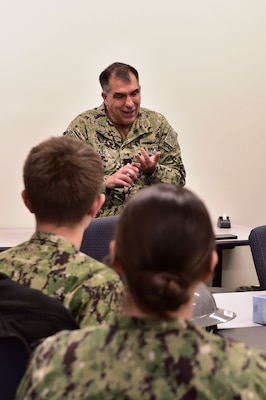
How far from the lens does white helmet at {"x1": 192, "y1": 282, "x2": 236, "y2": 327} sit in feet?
5.71

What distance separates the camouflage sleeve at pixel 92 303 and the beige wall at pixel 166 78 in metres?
2.86

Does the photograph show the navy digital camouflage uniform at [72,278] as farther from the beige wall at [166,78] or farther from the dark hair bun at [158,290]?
the beige wall at [166,78]

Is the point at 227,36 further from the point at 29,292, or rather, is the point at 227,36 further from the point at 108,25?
the point at 29,292

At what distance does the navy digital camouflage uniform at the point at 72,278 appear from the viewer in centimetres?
128

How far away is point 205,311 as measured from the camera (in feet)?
5.83

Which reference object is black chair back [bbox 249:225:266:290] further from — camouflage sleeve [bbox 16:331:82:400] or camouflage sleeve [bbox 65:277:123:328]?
camouflage sleeve [bbox 16:331:82:400]

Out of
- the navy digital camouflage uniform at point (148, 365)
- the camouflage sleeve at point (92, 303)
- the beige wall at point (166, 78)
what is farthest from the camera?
the beige wall at point (166, 78)

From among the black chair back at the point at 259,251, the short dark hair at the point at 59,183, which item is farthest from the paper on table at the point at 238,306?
the short dark hair at the point at 59,183

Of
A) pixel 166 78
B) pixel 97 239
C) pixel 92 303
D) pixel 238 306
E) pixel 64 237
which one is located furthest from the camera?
pixel 166 78

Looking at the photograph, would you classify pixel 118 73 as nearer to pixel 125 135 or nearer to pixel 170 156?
pixel 125 135

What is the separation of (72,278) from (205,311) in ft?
2.03

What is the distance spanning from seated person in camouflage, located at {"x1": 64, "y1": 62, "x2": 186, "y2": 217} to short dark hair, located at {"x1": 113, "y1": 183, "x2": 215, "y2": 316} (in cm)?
212

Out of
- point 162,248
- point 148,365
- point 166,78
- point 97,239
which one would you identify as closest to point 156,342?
point 148,365

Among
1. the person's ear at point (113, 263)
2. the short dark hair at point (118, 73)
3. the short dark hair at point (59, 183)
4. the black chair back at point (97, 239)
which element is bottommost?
the black chair back at point (97, 239)
